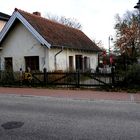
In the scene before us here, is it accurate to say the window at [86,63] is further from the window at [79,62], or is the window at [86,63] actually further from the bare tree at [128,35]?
the bare tree at [128,35]

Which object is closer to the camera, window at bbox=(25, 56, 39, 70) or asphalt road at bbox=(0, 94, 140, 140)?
asphalt road at bbox=(0, 94, 140, 140)

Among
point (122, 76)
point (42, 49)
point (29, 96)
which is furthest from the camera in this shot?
point (42, 49)

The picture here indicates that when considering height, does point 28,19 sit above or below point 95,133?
above

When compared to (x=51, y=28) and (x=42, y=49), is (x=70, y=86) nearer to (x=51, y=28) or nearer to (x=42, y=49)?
(x=42, y=49)

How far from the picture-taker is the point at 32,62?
2636 centimetres

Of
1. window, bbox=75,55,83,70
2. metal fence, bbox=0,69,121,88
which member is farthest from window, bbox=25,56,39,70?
window, bbox=75,55,83,70

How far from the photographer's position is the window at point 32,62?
26.0 meters

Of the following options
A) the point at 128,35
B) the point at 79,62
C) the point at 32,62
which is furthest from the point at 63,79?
the point at 128,35

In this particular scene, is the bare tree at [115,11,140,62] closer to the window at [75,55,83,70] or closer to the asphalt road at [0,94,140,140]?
the window at [75,55,83,70]

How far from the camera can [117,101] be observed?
14.5 m

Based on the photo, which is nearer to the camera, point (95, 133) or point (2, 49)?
point (95, 133)

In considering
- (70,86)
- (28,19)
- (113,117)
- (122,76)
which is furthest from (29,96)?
(28,19)

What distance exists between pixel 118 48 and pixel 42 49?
96.9ft

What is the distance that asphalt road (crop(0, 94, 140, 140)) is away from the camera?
779 centimetres
